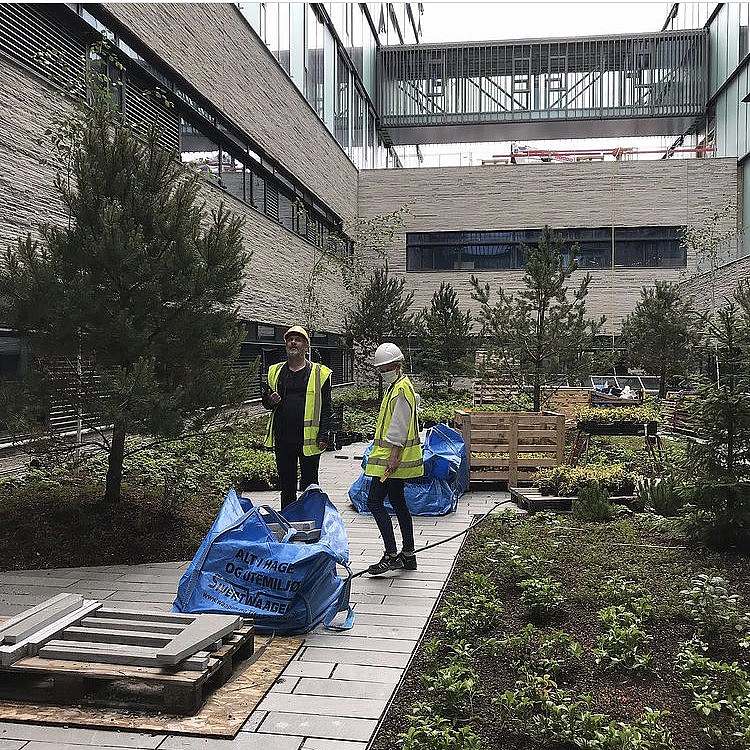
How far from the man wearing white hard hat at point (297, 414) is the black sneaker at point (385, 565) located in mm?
1169

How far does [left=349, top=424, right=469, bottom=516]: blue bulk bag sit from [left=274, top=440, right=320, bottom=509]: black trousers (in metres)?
1.78

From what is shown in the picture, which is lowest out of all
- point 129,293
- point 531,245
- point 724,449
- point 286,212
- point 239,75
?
point 724,449

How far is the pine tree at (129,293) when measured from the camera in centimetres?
691

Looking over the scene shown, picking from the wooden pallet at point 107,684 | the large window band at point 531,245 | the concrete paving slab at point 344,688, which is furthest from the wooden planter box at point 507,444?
the large window band at point 531,245

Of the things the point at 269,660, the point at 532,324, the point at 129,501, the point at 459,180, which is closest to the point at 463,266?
the point at 459,180

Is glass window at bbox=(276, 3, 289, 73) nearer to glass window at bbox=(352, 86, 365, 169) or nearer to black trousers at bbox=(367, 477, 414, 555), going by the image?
glass window at bbox=(352, 86, 365, 169)

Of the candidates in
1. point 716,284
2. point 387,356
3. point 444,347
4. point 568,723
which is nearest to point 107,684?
point 568,723

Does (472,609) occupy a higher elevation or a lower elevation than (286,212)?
lower

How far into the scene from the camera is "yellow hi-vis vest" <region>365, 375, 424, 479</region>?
6543mm

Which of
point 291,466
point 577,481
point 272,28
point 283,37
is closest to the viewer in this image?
point 291,466

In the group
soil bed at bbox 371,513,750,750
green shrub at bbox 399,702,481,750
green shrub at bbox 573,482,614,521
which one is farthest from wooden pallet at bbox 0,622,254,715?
green shrub at bbox 573,482,614,521

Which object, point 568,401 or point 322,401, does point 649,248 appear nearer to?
point 568,401

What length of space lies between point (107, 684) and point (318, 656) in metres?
1.23

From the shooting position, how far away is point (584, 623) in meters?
5.34
